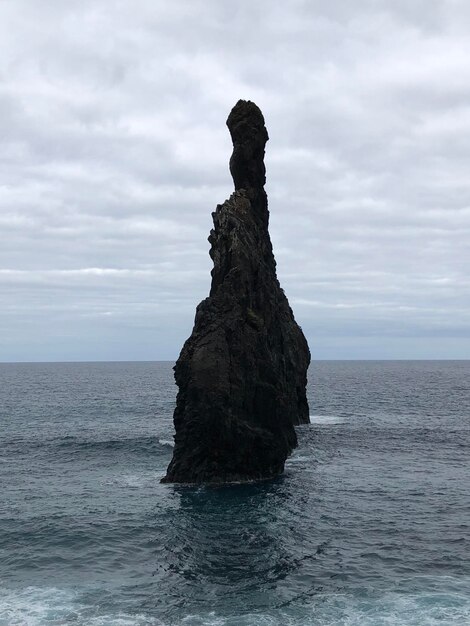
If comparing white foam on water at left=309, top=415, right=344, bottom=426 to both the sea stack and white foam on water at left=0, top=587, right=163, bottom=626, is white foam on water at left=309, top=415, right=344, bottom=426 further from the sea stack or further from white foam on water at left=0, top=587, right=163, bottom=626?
white foam on water at left=0, top=587, right=163, bottom=626

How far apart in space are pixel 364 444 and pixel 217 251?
31298mm

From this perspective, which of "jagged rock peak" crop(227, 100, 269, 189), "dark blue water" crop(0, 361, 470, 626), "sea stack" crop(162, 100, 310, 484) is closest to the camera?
"dark blue water" crop(0, 361, 470, 626)

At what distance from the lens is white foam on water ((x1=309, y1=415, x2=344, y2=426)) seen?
9731cm

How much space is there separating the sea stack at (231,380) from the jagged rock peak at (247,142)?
24.3ft

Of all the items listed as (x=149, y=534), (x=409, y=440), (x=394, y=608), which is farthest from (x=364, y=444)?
(x=394, y=608)

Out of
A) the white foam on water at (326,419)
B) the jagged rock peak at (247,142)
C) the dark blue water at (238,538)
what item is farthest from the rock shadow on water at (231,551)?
the white foam on water at (326,419)

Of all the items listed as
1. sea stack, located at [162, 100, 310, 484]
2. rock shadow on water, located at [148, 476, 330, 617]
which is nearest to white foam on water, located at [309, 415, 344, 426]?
sea stack, located at [162, 100, 310, 484]

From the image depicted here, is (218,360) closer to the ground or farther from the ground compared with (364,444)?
farther from the ground

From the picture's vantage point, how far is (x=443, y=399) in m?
139

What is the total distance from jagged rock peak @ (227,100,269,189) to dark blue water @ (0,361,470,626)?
33784 mm

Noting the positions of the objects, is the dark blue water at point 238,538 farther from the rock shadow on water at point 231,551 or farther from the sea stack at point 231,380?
the sea stack at point 231,380

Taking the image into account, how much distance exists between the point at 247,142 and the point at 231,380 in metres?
33.2

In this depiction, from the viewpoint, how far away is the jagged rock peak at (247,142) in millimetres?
74938

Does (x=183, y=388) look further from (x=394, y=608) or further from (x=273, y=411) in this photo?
(x=394, y=608)
